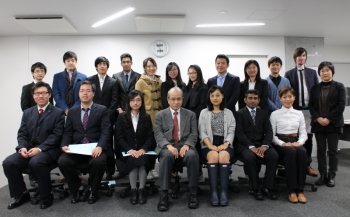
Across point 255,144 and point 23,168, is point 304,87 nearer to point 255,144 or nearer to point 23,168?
point 255,144

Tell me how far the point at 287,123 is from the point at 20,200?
126 inches

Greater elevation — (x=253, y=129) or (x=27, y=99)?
(x=27, y=99)

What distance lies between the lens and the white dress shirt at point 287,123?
9.97ft

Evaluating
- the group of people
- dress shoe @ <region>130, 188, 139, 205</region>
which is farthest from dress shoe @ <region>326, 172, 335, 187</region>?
dress shoe @ <region>130, 188, 139, 205</region>

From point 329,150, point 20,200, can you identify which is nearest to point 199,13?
point 329,150

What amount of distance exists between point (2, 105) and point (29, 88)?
7.77ft

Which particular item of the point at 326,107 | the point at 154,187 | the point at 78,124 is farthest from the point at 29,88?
the point at 326,107

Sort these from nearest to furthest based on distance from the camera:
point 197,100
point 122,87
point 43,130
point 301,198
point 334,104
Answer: point 301,198
point 43,130
point 334,104
point 197,100
point 122,87

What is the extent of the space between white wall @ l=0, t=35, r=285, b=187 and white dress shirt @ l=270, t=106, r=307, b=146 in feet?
8.75

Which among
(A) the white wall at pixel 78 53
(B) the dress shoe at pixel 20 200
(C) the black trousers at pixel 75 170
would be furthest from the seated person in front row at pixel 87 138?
(A) the white wall at pixel 78 53

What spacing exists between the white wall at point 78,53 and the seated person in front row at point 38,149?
2564 millimetres

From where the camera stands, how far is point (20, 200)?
2725mm

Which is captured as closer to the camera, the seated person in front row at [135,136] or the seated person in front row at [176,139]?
the seated person in front row at [176,139]

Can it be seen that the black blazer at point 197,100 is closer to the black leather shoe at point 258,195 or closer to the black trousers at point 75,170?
the black leather shoe at point 258,195
